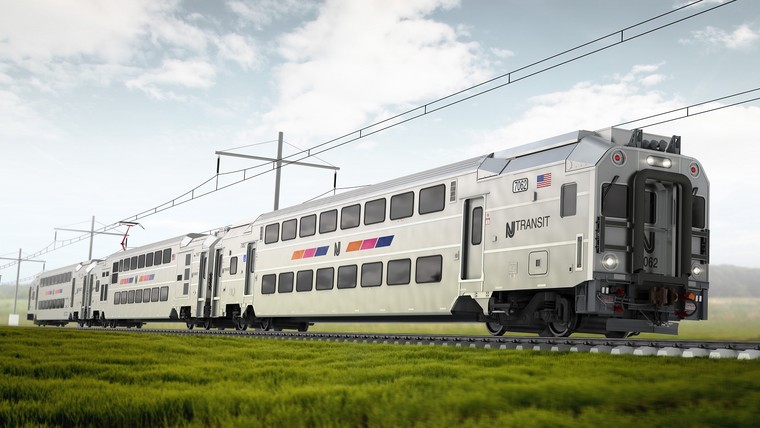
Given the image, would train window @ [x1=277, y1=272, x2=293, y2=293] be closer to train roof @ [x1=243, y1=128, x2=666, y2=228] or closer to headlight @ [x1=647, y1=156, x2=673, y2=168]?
train roof @ [x1=243, y1=128, x2=666, y2=228]

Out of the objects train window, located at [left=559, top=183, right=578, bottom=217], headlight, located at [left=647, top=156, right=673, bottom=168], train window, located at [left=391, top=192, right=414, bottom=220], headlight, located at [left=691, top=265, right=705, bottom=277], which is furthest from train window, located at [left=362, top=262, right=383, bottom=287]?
headlight, located at [left=691, top=265, right=705, bottom=277]

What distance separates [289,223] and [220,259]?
615 cm

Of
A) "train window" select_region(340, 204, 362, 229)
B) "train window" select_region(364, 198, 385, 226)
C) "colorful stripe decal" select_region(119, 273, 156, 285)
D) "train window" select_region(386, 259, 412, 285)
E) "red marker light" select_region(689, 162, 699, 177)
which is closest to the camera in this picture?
"red marker light" select_region(689, 162, 699, 177)

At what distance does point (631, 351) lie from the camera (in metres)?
11.5

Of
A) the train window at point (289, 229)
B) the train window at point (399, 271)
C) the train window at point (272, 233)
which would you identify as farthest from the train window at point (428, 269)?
the train window at point (272, 233)

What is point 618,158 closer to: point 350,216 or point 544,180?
point 544,180

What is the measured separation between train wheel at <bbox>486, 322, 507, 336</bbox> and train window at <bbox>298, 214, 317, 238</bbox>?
6980mm

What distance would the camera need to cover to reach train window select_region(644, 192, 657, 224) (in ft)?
48.2

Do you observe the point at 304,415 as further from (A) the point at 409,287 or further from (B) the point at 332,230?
(B) the point at 332,230

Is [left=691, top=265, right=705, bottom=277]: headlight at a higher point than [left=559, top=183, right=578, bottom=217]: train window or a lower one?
lower

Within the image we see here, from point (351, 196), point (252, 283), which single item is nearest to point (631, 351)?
point (351, 196)

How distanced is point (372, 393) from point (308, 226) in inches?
A: 680

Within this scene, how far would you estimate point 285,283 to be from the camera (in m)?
24.0

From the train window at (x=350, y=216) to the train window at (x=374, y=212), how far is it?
1.09 ft
